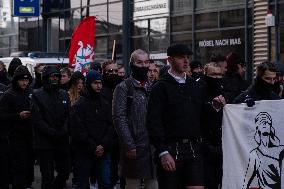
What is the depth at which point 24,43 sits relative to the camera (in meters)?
32.9

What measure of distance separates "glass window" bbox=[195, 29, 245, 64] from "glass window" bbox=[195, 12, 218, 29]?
0.68 feet

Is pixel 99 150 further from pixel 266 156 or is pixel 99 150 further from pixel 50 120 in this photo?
pixel 266 156

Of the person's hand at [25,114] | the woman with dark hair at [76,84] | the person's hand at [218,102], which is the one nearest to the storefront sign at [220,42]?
the woman with dark hair at [76,84]

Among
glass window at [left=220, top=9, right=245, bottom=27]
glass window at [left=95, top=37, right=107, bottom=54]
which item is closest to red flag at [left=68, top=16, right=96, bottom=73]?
glass window at [left=220, top=9, right=245, bottom=27]

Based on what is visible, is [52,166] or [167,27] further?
[167,27]

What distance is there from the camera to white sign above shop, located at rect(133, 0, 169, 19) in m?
24.2

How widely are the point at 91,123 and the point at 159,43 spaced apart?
1480 centimetres

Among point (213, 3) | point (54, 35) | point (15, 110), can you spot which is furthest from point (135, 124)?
point (54, 35)

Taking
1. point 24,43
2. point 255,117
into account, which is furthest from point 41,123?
point 24,43

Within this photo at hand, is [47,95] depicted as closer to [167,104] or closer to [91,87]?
[91,87]

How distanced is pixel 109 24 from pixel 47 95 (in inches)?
643

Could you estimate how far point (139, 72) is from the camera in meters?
8.40

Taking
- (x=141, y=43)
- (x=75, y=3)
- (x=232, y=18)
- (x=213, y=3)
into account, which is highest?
(x=75, y=3)

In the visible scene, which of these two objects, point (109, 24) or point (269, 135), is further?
point (109, 24)
